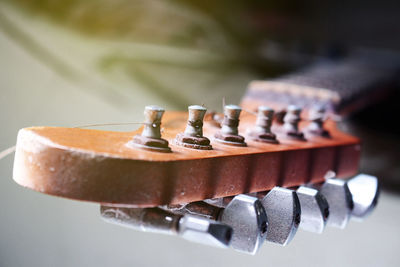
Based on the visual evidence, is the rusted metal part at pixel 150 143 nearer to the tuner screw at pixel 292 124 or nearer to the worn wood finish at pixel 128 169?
the worn wood finish at pixel 128 169

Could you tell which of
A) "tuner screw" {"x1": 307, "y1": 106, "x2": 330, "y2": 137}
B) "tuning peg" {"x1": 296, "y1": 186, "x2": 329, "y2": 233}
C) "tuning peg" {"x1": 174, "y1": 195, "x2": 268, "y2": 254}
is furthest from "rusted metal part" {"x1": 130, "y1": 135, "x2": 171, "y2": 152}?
"tuner screw" {"x1": 307, "y1": 106, "x2": 330, "y2": 137}

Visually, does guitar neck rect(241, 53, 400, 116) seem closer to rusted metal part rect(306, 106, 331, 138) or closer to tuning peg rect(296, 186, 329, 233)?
rusted metal part rect(306, 106, 331, 138)

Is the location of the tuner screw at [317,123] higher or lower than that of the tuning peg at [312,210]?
higher

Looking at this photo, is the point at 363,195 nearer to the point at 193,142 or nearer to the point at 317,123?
the point at 317,123

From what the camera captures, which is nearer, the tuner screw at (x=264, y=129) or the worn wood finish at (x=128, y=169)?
the worn wood finish at (x=128, y=169)

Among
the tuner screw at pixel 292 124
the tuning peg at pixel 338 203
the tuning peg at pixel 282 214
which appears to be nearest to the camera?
the tuning peg at pixel 282 214

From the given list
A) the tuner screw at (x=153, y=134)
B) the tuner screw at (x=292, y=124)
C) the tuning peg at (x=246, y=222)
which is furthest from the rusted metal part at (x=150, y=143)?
the tuner screw at (x=292, y=124)

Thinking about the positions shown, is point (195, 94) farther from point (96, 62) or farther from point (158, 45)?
point (96, 62)
